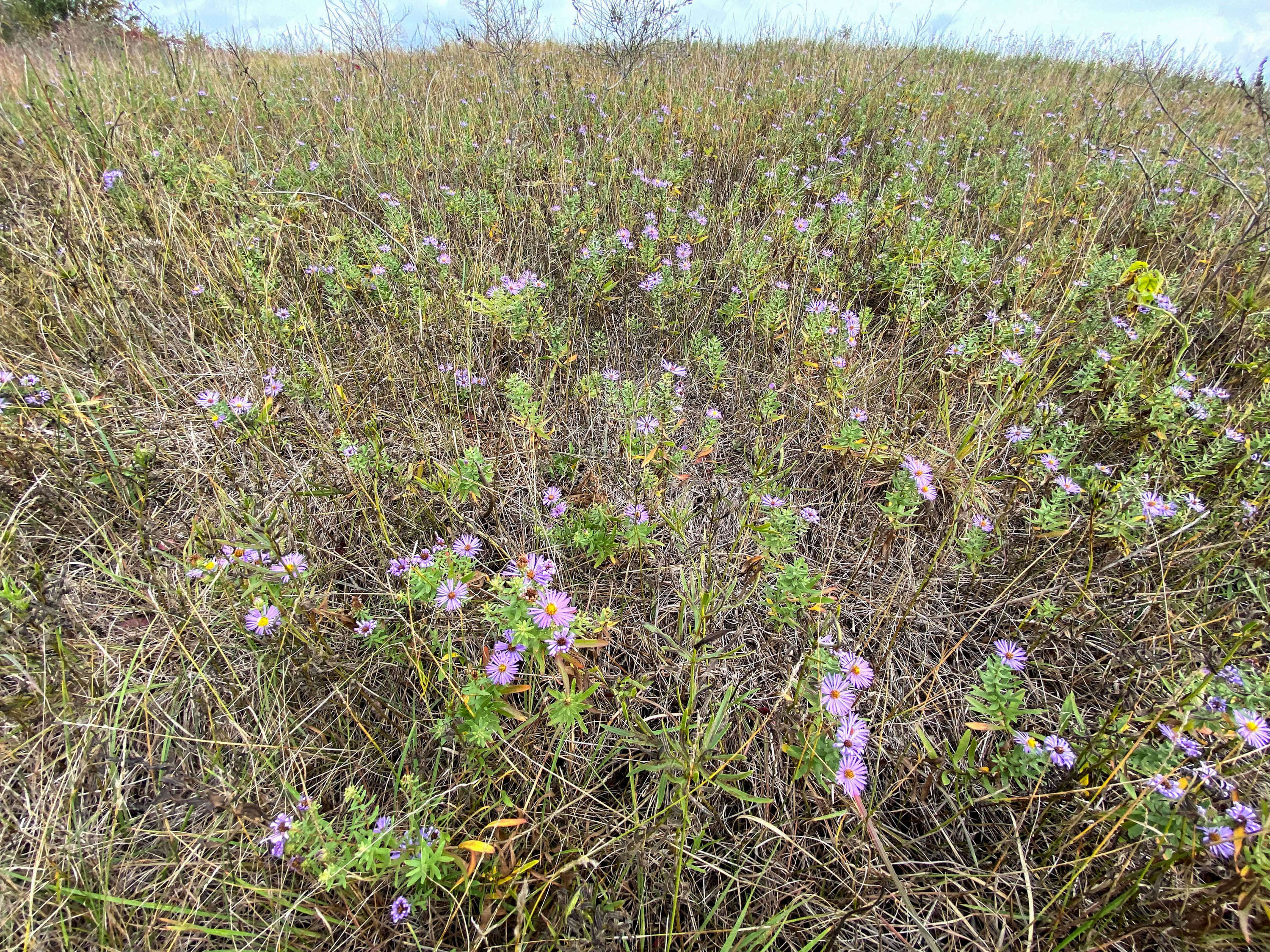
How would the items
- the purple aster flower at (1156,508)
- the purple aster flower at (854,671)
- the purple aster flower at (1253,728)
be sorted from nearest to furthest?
the purple aster flower at (1253,728), the purple aster flower at (854,671), the purple aster flower at (1156,508)

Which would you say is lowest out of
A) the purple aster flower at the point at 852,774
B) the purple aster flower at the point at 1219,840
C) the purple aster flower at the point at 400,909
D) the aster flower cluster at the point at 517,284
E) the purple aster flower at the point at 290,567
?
the purple aster flower at the point at 400,909

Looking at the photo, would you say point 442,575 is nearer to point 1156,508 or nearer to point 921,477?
point 921,477

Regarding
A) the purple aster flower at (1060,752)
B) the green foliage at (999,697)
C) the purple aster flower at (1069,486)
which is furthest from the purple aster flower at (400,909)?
the purple aster flower at (1069,486)

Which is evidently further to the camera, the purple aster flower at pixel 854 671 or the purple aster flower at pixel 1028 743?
the purple aster flower at pixel 854 671

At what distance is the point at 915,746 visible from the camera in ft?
5.20

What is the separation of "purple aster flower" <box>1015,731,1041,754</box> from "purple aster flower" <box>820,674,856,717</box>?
1.29ft

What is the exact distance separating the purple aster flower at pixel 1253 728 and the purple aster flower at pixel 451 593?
6.12ft

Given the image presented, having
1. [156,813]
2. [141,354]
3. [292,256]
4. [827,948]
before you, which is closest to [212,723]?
[156,813]

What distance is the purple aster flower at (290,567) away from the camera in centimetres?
163

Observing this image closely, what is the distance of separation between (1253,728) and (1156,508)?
76 cm

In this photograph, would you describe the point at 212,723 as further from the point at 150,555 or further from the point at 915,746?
the point at 915,746

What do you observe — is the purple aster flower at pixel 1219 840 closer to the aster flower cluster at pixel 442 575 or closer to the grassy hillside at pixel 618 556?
the grassy hillside at pixel 618 556

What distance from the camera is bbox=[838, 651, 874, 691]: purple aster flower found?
1487 millimetres

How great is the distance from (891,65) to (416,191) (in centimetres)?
621
